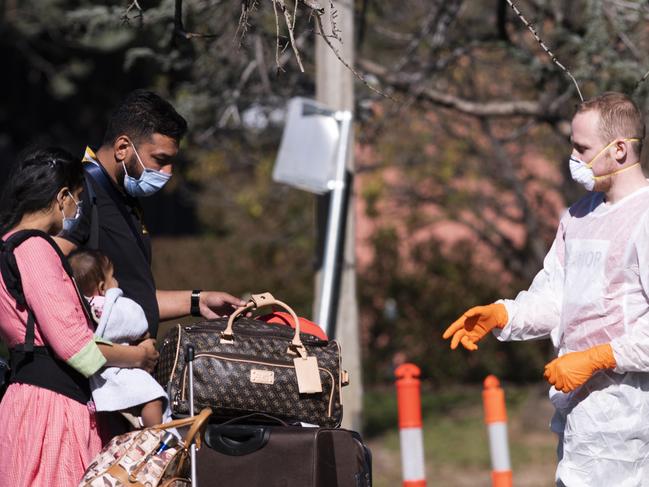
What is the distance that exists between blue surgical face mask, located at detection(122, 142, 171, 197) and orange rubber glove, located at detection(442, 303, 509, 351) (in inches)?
44.6

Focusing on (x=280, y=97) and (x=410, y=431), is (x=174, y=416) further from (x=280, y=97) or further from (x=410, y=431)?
(x=280, y=97)

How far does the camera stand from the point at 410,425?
554cm

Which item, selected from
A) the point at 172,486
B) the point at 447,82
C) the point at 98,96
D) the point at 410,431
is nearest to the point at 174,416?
the point at 172,486

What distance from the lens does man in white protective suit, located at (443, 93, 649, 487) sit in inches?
145

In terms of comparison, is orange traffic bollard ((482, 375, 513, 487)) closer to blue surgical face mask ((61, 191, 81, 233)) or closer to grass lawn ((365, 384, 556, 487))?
blue surgical face mask ((61, 191, 81, 233))

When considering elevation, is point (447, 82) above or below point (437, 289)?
above

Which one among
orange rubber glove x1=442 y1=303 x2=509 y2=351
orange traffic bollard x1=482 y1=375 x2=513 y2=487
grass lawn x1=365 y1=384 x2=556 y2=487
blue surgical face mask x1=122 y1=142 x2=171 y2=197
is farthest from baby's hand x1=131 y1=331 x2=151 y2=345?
grass lawn x1=365 y1=384 x2=556 y2=487

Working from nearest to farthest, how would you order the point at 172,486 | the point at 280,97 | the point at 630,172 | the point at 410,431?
1. the point at 172,486
2. the point at 630,172
3. the point at 410,431
4. the point at 280,97

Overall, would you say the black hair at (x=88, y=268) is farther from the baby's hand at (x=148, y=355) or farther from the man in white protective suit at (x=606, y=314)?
the man in white protective suit at (x=606, y=314)

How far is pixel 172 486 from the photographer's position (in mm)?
3551

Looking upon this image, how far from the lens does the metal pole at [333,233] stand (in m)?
6.51

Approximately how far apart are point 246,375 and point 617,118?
149 centimetres

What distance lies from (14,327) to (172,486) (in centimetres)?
71

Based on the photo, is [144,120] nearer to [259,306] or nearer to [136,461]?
[259,306]
